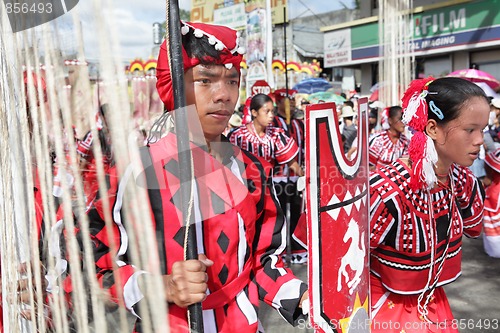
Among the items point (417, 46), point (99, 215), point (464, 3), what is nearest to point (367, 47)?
point (417, 46)

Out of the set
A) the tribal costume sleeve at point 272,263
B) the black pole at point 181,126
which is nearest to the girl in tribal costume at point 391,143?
the tribal costume sleeve at point 272,263

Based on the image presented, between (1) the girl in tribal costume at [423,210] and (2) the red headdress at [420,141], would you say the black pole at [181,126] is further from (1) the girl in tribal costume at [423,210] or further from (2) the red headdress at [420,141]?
(2) the red headdress at [420,141]

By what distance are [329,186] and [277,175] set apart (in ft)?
14.0

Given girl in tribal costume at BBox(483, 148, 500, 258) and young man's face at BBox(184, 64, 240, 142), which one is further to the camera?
girl in tribal costume at BBox(483, 148, 500, 258)

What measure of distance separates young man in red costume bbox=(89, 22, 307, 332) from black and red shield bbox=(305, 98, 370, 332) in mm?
151

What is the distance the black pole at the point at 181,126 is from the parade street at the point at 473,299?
2.09m

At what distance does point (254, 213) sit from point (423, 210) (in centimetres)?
75

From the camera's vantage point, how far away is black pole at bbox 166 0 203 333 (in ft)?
3.06

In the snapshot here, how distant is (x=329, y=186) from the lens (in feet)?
4.59

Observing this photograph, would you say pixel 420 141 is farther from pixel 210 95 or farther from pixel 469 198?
pixel 210 95

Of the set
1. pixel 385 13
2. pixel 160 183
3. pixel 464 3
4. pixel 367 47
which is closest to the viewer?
pixel 160 183

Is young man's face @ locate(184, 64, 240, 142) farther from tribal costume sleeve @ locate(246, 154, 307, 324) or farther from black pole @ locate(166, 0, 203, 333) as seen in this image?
black pole @ locate(166, 0, 203, 333)

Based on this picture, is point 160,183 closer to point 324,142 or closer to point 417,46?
point 324,142

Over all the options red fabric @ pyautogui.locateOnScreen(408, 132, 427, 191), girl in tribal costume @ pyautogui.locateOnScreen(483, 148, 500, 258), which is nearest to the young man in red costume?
red fabric @ pyautogui.locateOnScreen(408, 132, 427, 191)
